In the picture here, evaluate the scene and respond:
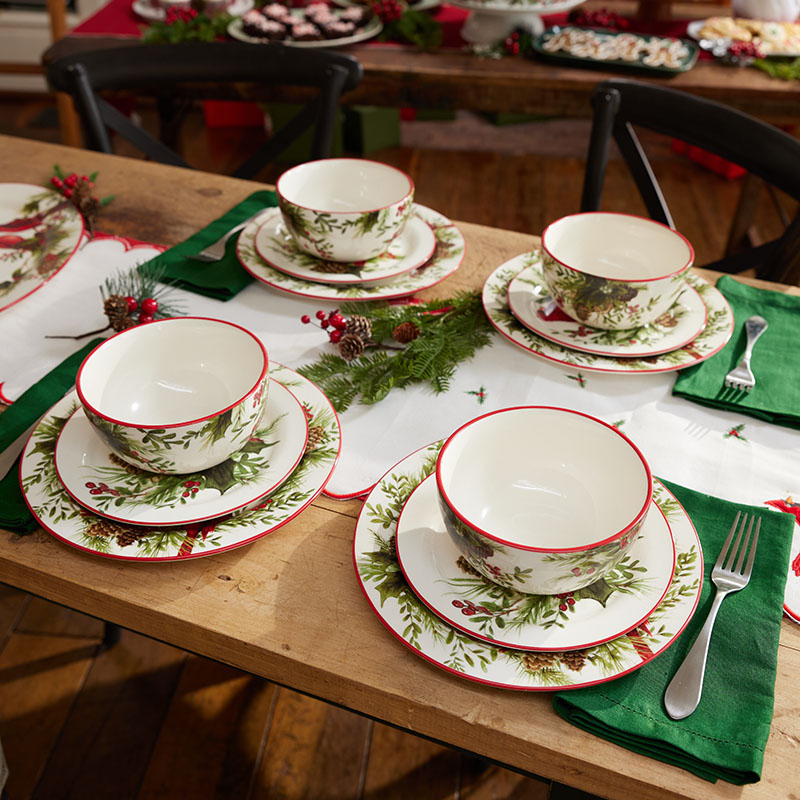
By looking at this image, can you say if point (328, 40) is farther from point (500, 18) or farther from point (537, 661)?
point (537, 661)

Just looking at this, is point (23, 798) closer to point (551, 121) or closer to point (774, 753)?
point (774, 753)

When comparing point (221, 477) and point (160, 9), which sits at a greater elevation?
point (221, 477)

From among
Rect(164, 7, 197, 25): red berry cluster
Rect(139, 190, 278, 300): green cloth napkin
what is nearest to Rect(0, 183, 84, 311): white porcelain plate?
Rect(139, 190, 278, 300): green cloth napkin

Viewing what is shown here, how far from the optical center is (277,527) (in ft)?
2.05

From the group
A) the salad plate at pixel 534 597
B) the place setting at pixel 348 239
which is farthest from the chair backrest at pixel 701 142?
the salad plate at pixel 534 597

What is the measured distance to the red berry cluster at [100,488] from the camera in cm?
64

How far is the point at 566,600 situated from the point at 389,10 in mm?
2059

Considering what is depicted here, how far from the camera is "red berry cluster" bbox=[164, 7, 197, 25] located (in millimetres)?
2213

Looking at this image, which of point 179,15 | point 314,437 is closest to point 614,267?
point 314,437

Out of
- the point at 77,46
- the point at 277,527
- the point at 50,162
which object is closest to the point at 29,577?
the point at 277,527

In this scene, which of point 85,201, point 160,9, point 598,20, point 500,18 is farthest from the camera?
point 160,9

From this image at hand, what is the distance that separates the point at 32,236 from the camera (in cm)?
101

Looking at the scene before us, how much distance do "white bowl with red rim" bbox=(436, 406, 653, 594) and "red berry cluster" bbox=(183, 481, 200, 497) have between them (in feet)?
0.68

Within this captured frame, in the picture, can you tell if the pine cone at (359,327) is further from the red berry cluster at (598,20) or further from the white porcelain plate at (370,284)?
the red berry cluster at (598,20)
